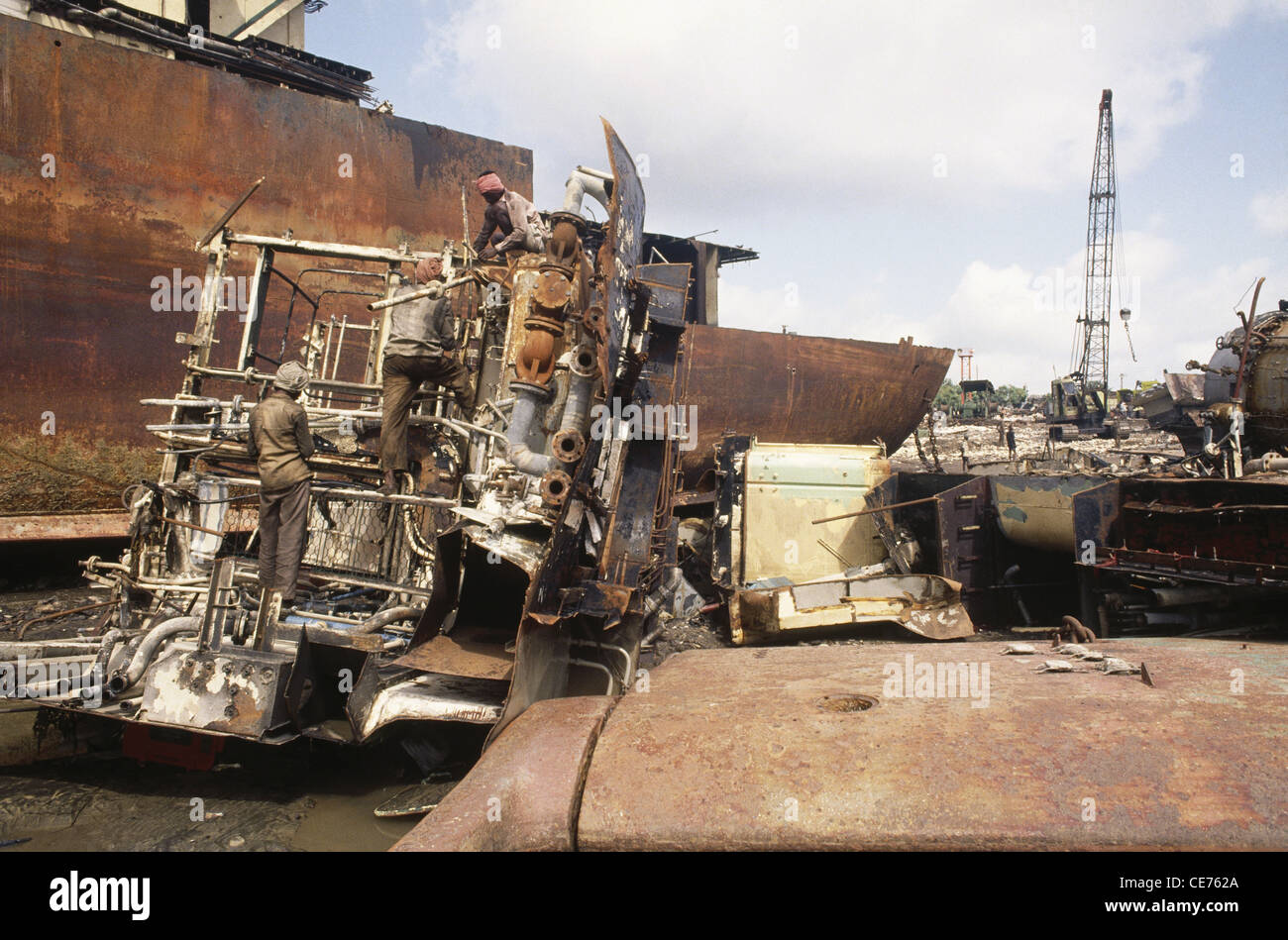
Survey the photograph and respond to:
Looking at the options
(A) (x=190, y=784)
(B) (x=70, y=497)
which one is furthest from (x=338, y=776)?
(B) (x=70, y=497)

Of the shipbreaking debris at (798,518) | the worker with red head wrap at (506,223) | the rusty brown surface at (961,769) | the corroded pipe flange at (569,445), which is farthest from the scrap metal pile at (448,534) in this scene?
the shipbreaking debris at (798,518)

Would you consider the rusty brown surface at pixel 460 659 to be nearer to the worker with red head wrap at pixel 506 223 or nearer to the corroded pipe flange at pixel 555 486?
the corroded pipe flange at pixel 555 486

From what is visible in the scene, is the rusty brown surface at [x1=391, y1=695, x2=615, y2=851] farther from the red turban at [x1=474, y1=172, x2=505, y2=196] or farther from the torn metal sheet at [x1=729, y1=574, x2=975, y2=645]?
the red turban at [x1=474, y1=172, x2=505, y2=196]

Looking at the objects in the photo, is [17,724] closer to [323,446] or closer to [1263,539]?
[323,446]

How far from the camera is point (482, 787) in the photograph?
2.04 metres

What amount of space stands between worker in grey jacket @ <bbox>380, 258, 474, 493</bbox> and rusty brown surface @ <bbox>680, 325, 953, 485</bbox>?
3.65 m

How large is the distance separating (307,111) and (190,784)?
6817 mm

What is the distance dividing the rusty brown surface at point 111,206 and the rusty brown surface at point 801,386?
428 centimetres

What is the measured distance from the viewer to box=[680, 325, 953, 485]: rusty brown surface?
27.4ft

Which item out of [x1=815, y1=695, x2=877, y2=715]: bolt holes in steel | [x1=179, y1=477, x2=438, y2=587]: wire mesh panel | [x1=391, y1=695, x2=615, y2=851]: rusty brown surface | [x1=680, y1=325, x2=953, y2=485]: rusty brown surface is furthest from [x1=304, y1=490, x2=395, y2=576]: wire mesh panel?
[x1=680, y1=325, x2=953, y2=485]: rusty brown surface

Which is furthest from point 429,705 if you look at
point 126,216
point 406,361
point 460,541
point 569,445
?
point 126,216

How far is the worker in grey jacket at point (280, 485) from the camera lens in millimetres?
3900

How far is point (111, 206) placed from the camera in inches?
259

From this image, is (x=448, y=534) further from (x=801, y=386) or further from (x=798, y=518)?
(x=801, y=386)
